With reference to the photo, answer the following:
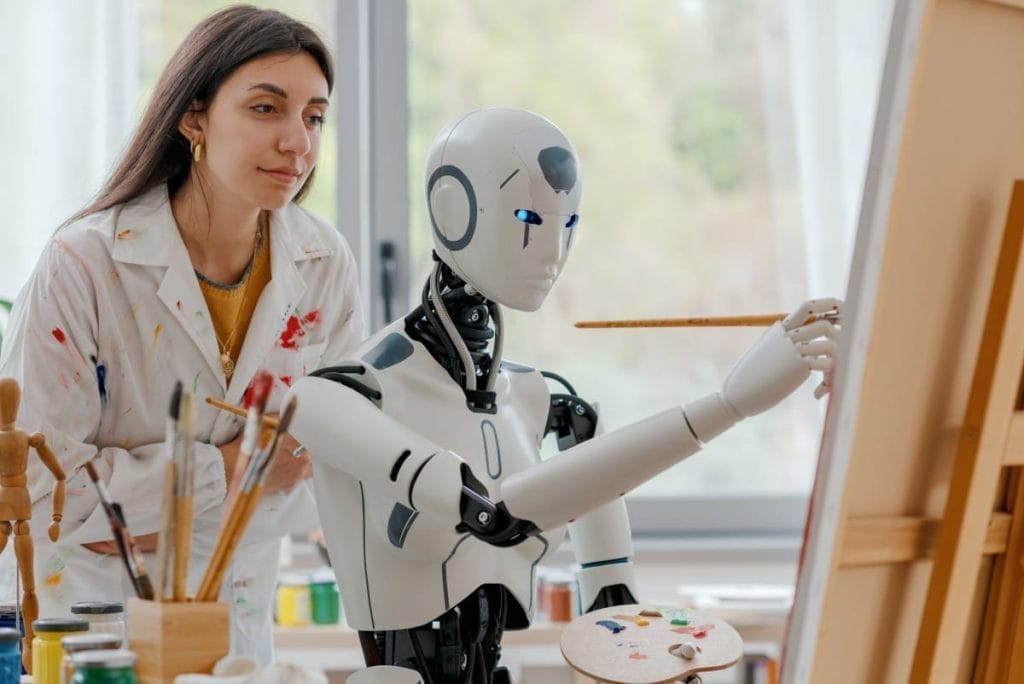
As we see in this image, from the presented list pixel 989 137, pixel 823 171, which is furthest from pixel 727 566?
pixel 989 137

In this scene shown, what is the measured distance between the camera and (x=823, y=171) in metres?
2.96

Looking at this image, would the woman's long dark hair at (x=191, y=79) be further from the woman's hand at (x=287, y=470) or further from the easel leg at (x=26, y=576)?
the easel leg at (x=26, y=576)

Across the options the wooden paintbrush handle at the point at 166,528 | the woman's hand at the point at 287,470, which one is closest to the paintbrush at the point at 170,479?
the wooden paintbrush handle at the point at 166,528

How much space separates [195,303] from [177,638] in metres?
0.74

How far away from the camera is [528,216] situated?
1.33 m

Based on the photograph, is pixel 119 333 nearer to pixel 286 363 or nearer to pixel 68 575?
pixel 286 363

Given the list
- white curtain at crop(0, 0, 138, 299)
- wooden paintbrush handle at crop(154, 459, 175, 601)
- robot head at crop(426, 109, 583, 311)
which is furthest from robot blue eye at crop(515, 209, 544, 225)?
white curtain at crop(0, 0, 138, 299)

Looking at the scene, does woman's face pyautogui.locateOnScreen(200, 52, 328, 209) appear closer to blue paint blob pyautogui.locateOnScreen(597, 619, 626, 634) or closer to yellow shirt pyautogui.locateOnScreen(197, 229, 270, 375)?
yellow shirt pyautogui.locateOnScreen(197, 229, 270, 375)

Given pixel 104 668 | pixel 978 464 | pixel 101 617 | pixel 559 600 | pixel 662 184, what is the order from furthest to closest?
pixel 662 184
pixel 559 600
pixel 101 617
pixel 978 464
pixel 104 668

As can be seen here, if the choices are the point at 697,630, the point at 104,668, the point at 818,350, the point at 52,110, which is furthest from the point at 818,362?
the point at 52,110

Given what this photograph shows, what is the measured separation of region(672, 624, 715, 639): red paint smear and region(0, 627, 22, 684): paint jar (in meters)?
0.63

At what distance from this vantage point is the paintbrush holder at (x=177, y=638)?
1.01 metres

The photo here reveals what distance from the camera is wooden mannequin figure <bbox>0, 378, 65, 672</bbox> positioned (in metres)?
1.27

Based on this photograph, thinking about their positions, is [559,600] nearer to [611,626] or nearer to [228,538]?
[611,626]
